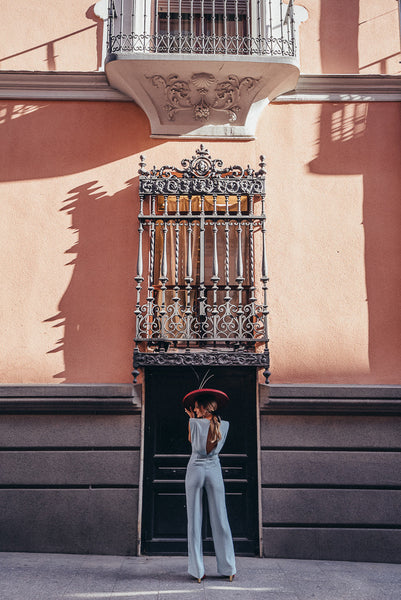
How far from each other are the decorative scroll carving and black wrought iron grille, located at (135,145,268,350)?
69cm

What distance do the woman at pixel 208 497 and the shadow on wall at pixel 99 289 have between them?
150 cm

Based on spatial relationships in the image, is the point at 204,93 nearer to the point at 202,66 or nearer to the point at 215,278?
the point at 202,66

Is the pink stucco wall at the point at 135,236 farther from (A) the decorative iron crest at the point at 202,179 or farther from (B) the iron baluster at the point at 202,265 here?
(B) the iron baluster at the point at 202,265

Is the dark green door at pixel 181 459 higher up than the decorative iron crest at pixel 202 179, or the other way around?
the decorative iron crest at pixel 202 179

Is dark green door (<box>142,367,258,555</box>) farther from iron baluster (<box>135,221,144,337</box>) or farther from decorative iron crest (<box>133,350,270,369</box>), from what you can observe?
iron baluster (<box>135,221,144,337</box>)

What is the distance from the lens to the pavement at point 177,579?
4766 mm

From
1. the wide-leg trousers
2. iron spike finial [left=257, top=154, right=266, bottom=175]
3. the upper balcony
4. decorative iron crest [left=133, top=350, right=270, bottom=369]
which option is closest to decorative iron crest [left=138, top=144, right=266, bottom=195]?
iron spike finial [left=257, top=154, right=266, bottom=175]

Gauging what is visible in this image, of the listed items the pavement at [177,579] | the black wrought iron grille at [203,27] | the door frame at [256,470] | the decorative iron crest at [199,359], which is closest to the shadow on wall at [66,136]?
the black wrought iron grille at [203,27]

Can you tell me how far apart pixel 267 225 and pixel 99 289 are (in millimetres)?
2340

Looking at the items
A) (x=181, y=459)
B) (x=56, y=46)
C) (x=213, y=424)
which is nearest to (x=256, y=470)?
(x=181, y=459)

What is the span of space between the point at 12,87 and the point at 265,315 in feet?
15.0

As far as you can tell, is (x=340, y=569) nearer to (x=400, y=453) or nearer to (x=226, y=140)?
(x=400, y=453)

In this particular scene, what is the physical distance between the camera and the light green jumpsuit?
509cm

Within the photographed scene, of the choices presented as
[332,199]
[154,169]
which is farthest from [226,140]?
[332,199]
